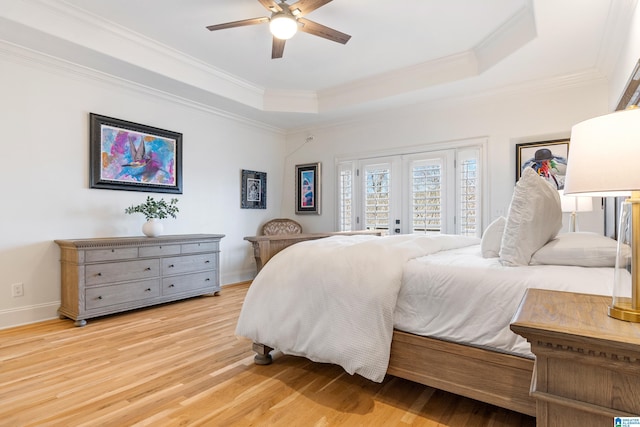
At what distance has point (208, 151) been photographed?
16.1 feet

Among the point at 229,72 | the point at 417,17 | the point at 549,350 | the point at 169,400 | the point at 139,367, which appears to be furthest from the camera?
the point at 229,72

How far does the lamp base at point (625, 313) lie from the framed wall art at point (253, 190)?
488 centimetres

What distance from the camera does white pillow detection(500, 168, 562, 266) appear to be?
5.51 ft

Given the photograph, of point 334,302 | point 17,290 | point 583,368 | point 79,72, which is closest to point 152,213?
point 17,290

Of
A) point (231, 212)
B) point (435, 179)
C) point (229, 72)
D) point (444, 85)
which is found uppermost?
point (229, 72)

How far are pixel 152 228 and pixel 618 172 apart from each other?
13.2 feet

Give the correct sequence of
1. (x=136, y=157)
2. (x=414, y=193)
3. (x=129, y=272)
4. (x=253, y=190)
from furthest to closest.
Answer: (x=253, y=190)
(x=414, y=193)
(x=136, y=157)
(x=129, y=272)

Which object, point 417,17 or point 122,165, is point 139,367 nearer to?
point 122,165

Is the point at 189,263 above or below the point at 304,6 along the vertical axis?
below

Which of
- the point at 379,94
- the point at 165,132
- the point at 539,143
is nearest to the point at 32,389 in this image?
the point at 165,132

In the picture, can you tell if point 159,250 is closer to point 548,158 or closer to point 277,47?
point 277,47

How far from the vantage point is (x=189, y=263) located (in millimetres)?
4125

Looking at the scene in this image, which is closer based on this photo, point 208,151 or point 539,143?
point 539,143

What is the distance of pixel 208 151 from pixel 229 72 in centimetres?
116
